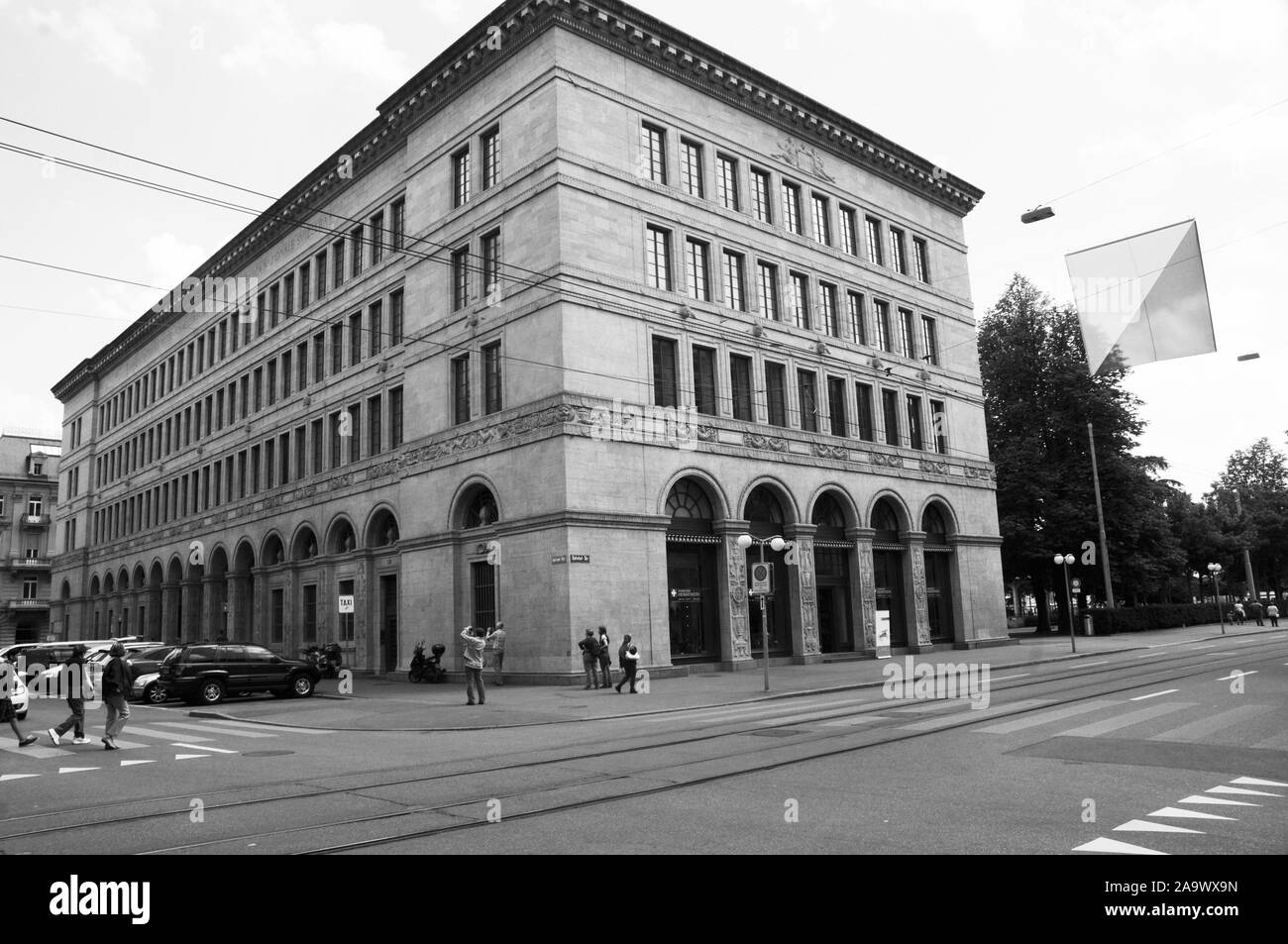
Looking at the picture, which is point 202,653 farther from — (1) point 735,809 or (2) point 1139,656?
(2) point 1139,656

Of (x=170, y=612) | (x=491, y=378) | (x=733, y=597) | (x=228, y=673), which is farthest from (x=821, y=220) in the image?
(x=170, y=612)

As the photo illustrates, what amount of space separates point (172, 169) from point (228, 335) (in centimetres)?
3808

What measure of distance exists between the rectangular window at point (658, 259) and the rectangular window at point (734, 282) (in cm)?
265

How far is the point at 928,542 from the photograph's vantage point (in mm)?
40312

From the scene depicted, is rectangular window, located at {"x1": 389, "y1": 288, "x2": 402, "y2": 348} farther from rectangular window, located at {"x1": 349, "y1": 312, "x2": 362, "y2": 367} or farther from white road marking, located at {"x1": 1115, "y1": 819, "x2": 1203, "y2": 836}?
white road marking, located at {"x1": 1115, "y1": 819, "x2": 1203, "y2": 836}

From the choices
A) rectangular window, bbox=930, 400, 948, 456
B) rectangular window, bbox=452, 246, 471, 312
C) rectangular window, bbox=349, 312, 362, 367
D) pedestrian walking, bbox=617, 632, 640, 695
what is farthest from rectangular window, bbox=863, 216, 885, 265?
pedestrian walking, bbox=617, 632, 640, 695

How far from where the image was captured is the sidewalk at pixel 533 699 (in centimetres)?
1933

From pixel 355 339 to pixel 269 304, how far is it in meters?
10.5

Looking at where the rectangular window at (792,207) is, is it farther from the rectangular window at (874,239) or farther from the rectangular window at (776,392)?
the rectangular window at (776,392)

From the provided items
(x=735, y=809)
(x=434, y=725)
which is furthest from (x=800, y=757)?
(x=434, y=725)

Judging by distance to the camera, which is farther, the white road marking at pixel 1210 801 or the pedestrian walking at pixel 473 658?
the pedestrian walking at pixel 473 658

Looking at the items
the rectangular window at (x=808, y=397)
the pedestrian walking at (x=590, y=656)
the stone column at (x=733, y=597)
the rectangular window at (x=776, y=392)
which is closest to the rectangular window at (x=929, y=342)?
the rectangular window at (x=808, y=397)

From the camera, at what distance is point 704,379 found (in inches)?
1266

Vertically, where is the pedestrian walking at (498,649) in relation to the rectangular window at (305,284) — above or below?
below
